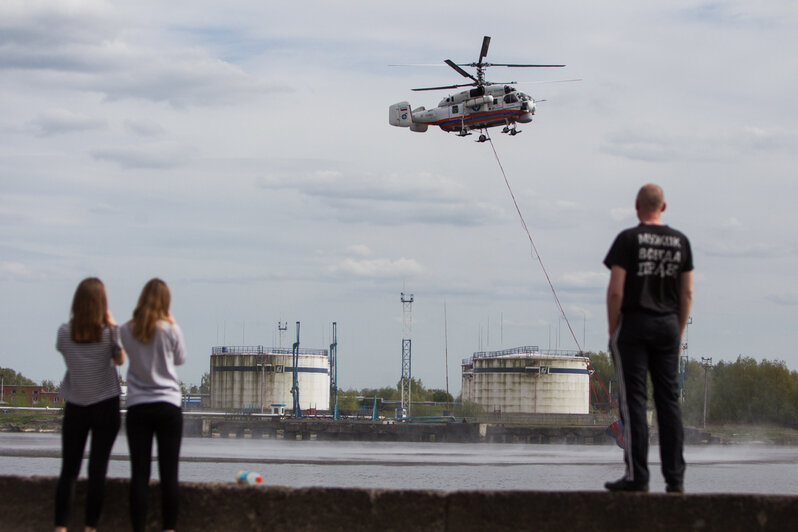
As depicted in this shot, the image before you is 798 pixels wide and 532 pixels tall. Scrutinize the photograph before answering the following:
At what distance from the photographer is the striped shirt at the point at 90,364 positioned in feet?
24.7

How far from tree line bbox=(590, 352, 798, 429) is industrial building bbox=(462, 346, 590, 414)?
9.48 m

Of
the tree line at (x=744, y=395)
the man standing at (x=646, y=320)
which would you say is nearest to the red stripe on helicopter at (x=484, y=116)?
the man standing at (x=646, y=320)

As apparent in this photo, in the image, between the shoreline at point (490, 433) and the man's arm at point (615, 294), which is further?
the shoreline at point (490, 433)

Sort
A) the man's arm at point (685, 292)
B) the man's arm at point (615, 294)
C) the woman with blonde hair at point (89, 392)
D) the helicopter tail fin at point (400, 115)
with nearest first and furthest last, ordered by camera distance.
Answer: the woman with blonde hair at point (89, 392)
the man's arm at point (615, 294)
the man's arm at point (685, 292)
the helicopter tail fin at point (400, 115)

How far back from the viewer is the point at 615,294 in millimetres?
7586

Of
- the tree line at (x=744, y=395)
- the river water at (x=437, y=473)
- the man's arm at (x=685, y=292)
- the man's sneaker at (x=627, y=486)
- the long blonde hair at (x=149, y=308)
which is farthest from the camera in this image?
the tree line at (x=744, y=395)

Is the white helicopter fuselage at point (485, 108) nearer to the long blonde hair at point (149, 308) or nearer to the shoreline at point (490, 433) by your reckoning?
the long blonde hair at point (149, 308)

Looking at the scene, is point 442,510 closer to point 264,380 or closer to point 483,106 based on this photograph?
point 483,106

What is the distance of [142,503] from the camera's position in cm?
749

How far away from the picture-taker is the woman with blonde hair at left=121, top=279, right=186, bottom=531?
7352 mm

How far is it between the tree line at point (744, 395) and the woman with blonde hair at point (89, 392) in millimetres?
142919

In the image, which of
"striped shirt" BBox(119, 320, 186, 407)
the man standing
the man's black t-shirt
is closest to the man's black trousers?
the man standing

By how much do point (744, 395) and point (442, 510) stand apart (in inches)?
6162

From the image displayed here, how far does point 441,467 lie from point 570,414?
249ft
